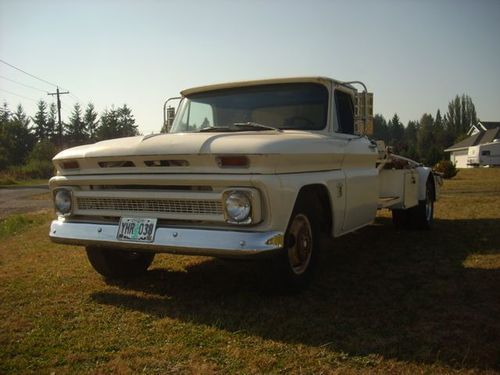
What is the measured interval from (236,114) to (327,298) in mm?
2032

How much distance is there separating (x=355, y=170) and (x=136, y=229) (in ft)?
7.66

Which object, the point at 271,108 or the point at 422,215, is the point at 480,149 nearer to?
the point at 422,215

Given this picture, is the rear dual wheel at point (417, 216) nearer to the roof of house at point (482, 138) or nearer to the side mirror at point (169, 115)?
the side mirror at point (169, 115)

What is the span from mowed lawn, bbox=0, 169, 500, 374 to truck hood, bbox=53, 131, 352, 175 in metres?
0.87

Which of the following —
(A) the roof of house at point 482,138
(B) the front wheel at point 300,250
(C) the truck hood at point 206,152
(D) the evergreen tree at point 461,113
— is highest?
(D) the evergreen tree at point 461,113

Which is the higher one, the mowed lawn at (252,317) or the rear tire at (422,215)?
the rear tire at (422,215)

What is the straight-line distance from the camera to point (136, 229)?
12.2ft

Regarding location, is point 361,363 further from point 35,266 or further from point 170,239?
point 35,266

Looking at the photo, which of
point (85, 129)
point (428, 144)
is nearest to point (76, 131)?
point (85, 129)

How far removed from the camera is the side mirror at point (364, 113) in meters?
5.00

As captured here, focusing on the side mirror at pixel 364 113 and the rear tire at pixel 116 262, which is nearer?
the rear tire at pixel 116 262

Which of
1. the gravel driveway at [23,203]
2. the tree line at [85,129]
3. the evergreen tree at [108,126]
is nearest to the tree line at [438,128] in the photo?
the tree line at [85,129]

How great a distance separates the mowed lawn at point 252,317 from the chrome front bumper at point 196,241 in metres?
0.43

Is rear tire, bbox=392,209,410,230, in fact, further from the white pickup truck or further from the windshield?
the windshield
